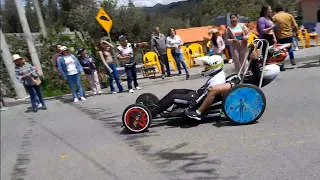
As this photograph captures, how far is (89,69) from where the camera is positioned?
1013 centimetres

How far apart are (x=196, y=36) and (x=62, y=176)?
3291 centimetres

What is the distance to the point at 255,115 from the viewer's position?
504 centimetres

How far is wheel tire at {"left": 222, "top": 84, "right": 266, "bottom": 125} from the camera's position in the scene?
490 centimetres

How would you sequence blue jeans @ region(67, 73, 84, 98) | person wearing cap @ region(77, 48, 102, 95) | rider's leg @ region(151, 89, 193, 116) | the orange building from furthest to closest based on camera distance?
the orange building
person wearing cap @ region(77, 48, 102, 95)
blue jeans @ region(67, 73, 84, 98)
rider's leg @ region(151, 89, 193, 116)

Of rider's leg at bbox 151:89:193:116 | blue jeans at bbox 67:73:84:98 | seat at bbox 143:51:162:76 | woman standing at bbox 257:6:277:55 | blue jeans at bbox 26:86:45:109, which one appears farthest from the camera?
seat at bbox 143:51:162:76

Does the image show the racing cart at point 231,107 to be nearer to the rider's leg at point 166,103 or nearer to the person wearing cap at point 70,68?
the rider's leg at point 166,103

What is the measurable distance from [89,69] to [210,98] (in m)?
5.72

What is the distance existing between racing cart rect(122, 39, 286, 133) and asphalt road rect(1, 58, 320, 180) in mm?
141

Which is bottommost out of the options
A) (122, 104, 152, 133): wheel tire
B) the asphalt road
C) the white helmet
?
the asphalt road

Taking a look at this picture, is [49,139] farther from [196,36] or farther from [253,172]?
[196,36]

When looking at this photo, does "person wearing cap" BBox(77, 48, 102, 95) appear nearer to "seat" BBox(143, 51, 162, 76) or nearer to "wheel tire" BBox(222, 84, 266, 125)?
"seat" BBox(143, 51, 162, 76)

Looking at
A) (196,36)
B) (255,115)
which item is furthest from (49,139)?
(196,36)

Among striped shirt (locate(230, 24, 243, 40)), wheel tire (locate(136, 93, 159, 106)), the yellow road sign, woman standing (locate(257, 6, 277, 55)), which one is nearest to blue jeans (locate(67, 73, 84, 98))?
the yellow road sign

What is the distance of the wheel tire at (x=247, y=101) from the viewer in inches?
193
